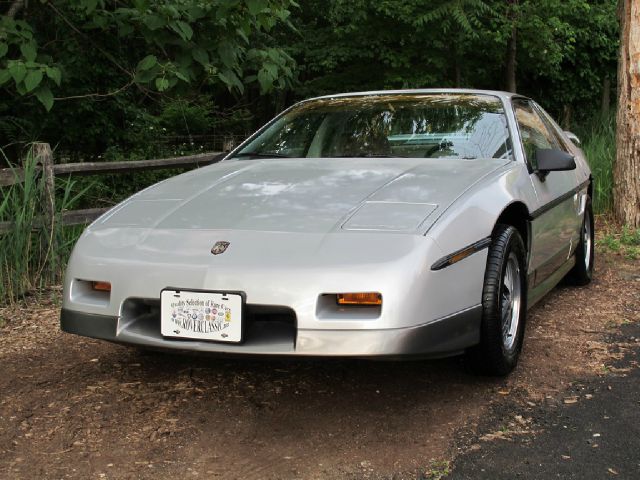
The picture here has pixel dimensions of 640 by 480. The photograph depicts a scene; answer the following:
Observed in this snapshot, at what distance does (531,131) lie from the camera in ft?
14.5

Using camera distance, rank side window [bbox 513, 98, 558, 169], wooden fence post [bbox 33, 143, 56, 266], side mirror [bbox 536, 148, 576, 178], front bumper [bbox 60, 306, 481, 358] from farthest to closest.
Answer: wooden fence post [bbox 33, 143, 56, 266]
side window [bbox 513, 98, 558, 169]
side mirror [bbox 536, 148, 576, 178]
front bumper [bbox 60, 306, 481, 358]

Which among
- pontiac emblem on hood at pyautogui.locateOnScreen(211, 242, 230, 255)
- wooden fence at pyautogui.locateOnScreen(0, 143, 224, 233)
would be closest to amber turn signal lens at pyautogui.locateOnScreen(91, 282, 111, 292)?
pontiac emblem on hood at pyautogui.locateOnScreen(211, 242, 230, 255)

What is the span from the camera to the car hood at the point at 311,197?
3029 millimetres

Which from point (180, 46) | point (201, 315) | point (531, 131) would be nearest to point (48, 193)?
point (180, 46)

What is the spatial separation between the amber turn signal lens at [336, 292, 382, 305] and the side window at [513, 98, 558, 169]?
1658mm

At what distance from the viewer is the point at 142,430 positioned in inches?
119

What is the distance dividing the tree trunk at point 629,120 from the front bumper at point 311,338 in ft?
17.7

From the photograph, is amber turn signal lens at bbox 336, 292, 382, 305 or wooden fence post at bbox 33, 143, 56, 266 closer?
amber turn signal lens at bbox 336, 292, 382, 305

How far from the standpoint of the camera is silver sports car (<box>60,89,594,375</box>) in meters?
2.74

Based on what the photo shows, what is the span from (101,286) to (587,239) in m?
3.72

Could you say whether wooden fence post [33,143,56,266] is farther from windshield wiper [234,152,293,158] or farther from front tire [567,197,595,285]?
front tire [567,197,595,285]

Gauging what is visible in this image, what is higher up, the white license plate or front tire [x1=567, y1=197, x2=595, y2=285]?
the white license plate

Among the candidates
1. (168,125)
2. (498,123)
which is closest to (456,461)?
(498,123)

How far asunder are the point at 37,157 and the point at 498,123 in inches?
132
